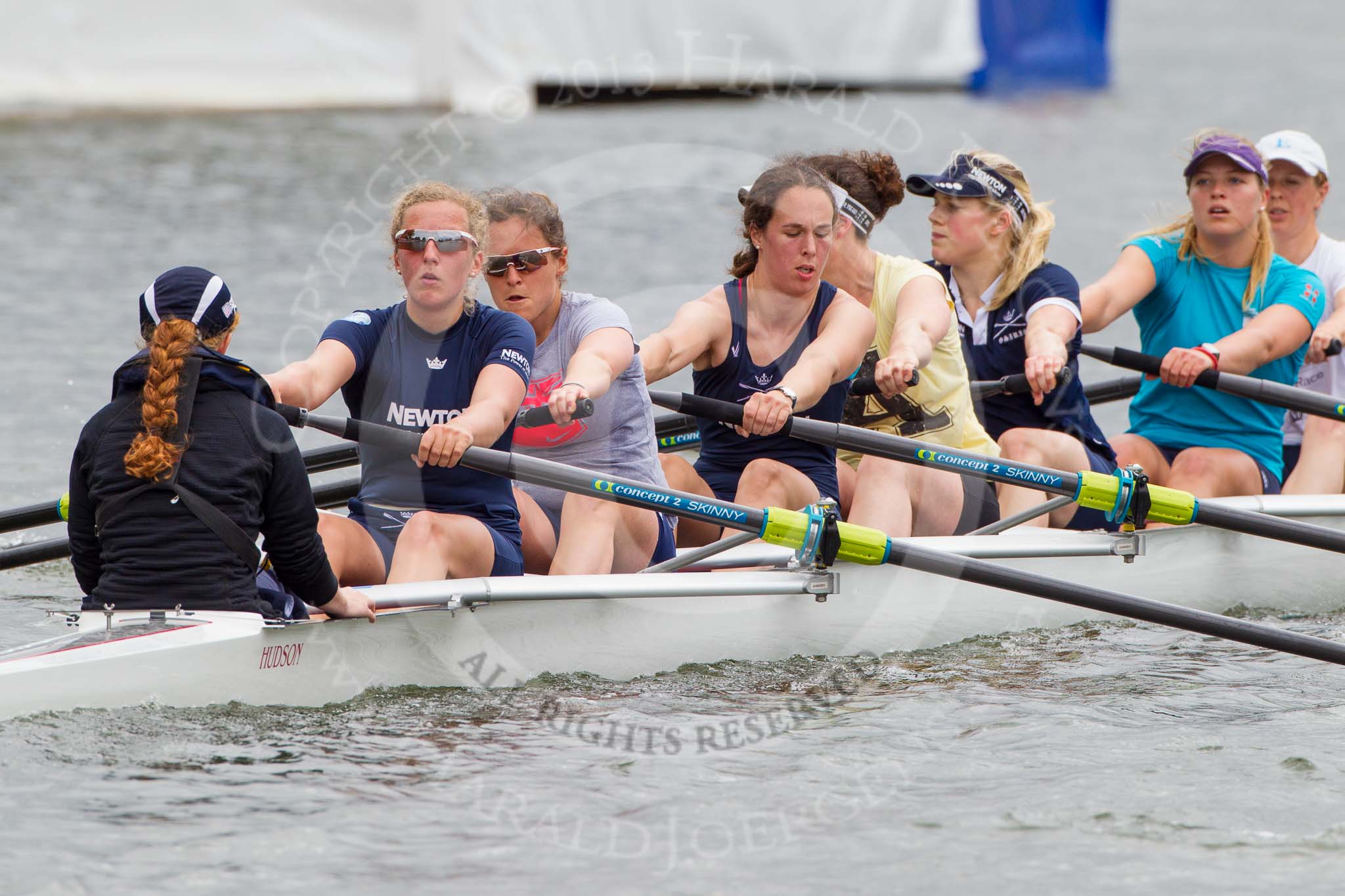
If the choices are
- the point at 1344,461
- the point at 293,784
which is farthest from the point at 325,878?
the point at 1344,461

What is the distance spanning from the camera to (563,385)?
439 centimetres

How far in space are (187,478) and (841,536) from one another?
178 centimetres

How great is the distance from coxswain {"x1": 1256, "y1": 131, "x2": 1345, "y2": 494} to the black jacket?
4.00 metres

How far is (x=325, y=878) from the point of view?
3266 millimetres

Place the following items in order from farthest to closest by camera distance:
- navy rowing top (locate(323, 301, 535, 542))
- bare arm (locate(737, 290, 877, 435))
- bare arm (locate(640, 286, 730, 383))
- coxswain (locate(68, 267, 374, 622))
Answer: bare arm (locate(640, 286, 730, 383)) → bare arm (locate(737, 290, 877, 435)) → navy rowing top (locate(323, 301, 535, 542)) → coxswain (locate(68, 267, 374, 622))

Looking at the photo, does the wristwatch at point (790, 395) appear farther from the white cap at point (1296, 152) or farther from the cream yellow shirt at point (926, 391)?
the white cap at point (1296, 152)

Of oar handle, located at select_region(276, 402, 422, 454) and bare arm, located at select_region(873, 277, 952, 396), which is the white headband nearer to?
bare arm, located at select_region(873, 277, 952, 396)

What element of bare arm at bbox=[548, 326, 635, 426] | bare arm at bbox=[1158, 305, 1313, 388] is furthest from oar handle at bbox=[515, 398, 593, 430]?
bare arm at bbox=[1158, 305, 1313, 388]

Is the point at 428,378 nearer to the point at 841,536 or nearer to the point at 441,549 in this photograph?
the point at 441,549

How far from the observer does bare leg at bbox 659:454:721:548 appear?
5.06m

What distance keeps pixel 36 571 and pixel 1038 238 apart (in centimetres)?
388

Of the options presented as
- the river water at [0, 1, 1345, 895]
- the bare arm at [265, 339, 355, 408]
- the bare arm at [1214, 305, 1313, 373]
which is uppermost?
the bare arm at [1214, 305, 1313, 373]

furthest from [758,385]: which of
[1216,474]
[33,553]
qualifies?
[33,553]

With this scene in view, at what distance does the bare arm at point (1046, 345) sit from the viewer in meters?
5.24
